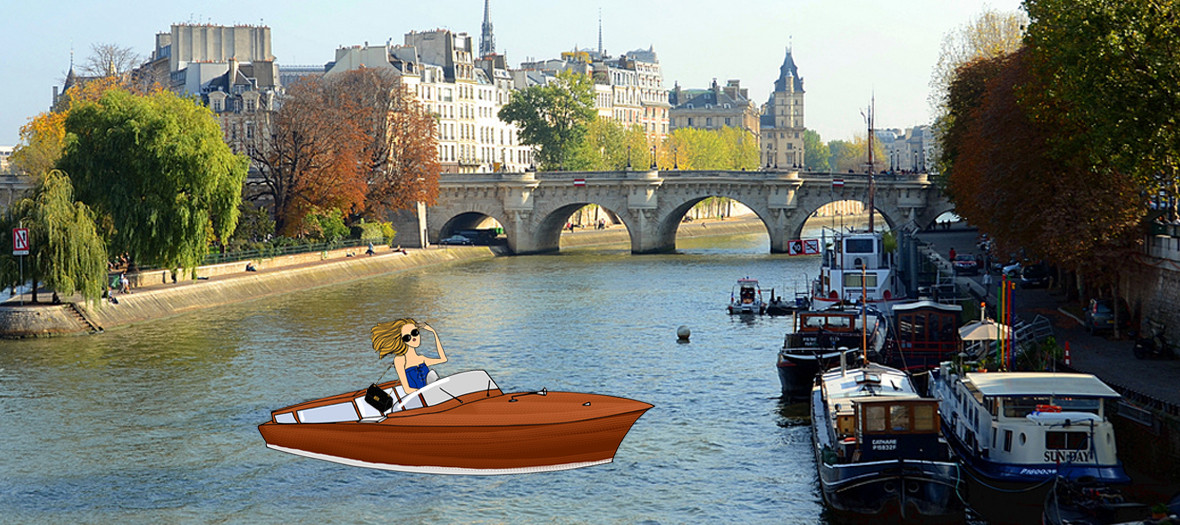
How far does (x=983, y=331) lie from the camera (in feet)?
132

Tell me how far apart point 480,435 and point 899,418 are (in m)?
12.8

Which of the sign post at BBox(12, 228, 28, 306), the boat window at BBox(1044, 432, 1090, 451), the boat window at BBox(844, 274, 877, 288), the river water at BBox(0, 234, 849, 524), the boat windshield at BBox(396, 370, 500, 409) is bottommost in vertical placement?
the river water at BBox(0, 234, 849, 524)

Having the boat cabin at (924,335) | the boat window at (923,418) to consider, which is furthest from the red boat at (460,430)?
the boat cabin at (924,335)

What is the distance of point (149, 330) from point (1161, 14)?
137 feet

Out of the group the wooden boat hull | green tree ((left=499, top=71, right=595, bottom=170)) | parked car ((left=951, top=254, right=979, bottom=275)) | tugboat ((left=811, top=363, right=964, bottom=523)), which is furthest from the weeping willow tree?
green tree ((left=499, top=71, right=595, bottom=170))

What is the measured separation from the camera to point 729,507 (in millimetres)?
30969

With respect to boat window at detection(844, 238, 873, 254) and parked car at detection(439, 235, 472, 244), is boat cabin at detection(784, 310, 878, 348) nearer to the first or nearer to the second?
boat window at detection(844, 238, 873, 254)

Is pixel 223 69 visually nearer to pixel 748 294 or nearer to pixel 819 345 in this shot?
pixel 748 294

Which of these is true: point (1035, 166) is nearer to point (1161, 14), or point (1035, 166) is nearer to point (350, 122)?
point (1161, 14)

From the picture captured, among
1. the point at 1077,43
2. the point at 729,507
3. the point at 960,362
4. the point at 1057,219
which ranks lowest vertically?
the point at 729,507

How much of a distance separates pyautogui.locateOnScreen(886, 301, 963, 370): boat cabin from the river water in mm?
4206

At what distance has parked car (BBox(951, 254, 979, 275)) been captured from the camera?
72.8 metres

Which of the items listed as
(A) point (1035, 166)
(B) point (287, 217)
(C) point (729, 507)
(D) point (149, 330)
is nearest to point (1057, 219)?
(A) point (1035, 166)

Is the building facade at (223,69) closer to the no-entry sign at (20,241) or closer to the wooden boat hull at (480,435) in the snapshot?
the no-entry sign at (20,241)
